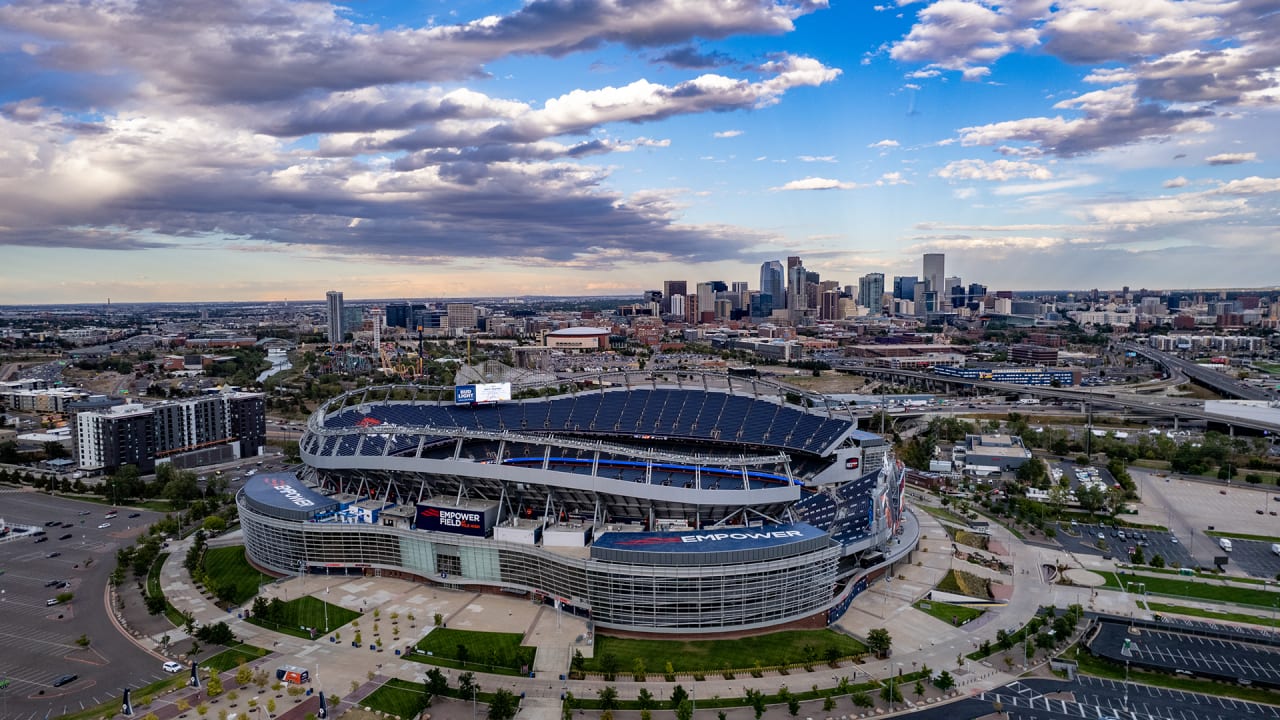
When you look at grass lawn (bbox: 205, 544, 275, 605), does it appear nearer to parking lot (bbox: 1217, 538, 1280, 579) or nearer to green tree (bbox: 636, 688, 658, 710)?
green tree (bbox: 636, 688, 658, 710)

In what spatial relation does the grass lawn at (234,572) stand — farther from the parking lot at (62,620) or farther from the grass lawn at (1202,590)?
the grass lawn at (1202,590)

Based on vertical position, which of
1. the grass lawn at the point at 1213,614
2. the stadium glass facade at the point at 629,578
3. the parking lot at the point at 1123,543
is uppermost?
the stadium glass facade at the point at 629,578

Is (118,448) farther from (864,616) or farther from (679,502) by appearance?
(864,616)

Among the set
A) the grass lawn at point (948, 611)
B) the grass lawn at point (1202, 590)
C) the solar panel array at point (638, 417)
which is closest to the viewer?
the grass lawn at point (948, 611)

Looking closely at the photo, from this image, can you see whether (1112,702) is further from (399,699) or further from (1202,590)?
(399,699)

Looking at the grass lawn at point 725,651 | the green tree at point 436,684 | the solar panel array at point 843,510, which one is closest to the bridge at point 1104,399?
the solar panel array at point 843,510

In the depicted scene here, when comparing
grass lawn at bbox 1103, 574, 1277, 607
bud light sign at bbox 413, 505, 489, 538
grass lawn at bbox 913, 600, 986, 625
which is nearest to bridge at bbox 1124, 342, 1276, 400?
grass lawn at bbox 1103, 574, 1277, 607
